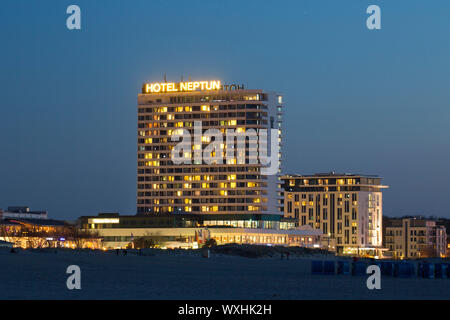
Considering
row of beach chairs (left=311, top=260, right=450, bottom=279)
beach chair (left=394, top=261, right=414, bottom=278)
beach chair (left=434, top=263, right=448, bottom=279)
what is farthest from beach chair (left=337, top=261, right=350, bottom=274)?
beach chair (left=434, top=263, right=448, bottom=279)

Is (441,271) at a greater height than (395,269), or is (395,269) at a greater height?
(395,269)

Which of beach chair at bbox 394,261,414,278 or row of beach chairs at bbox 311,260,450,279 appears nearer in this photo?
row of beach chairs at bbox 311,260,450,279

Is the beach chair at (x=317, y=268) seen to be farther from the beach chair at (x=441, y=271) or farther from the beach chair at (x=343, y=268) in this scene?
the beach chair at (x=441, y=271)

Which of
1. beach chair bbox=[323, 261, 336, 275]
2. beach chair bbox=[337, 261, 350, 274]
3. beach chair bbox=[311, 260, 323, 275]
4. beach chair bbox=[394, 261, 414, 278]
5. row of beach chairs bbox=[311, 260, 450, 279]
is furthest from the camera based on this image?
beach chair bbox=[311, 260, 323, 275]

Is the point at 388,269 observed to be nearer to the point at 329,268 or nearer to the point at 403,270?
the point at 403,270

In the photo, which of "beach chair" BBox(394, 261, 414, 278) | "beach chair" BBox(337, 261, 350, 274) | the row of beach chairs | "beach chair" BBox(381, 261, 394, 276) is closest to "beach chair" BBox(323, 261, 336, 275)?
the row of beach chairs

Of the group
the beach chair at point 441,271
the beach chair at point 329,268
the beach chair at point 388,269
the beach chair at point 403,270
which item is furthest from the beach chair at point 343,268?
the beach chair at point 441,271

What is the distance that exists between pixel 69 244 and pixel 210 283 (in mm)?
143952

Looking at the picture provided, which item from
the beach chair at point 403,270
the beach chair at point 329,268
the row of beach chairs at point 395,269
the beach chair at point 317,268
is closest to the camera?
the row of beach chairs at point 395,269

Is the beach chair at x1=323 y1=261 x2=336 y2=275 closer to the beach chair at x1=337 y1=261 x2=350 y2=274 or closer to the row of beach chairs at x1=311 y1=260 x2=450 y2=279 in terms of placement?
the row of beach chairs at x1=311 y1=260 x2=450 y2=279

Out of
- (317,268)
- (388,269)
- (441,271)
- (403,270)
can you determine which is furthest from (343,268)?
(441,271)

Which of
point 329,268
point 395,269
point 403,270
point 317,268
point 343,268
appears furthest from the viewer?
point 317,268

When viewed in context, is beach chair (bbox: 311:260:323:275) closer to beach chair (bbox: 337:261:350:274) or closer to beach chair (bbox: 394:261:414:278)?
beach chair (bbox: 337:261:350:274)

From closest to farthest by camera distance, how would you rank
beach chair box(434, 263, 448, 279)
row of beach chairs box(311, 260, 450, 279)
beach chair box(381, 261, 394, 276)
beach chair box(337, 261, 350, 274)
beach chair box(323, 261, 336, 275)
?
row of beach chairs box(311, 260, 450, 279), beach chair box(434, 263, 448, 279), beach chair box(337, 261, 350, 274), beach chair box(381, 261, 394, 276), beach chair box(323, 261, 336, 275)
